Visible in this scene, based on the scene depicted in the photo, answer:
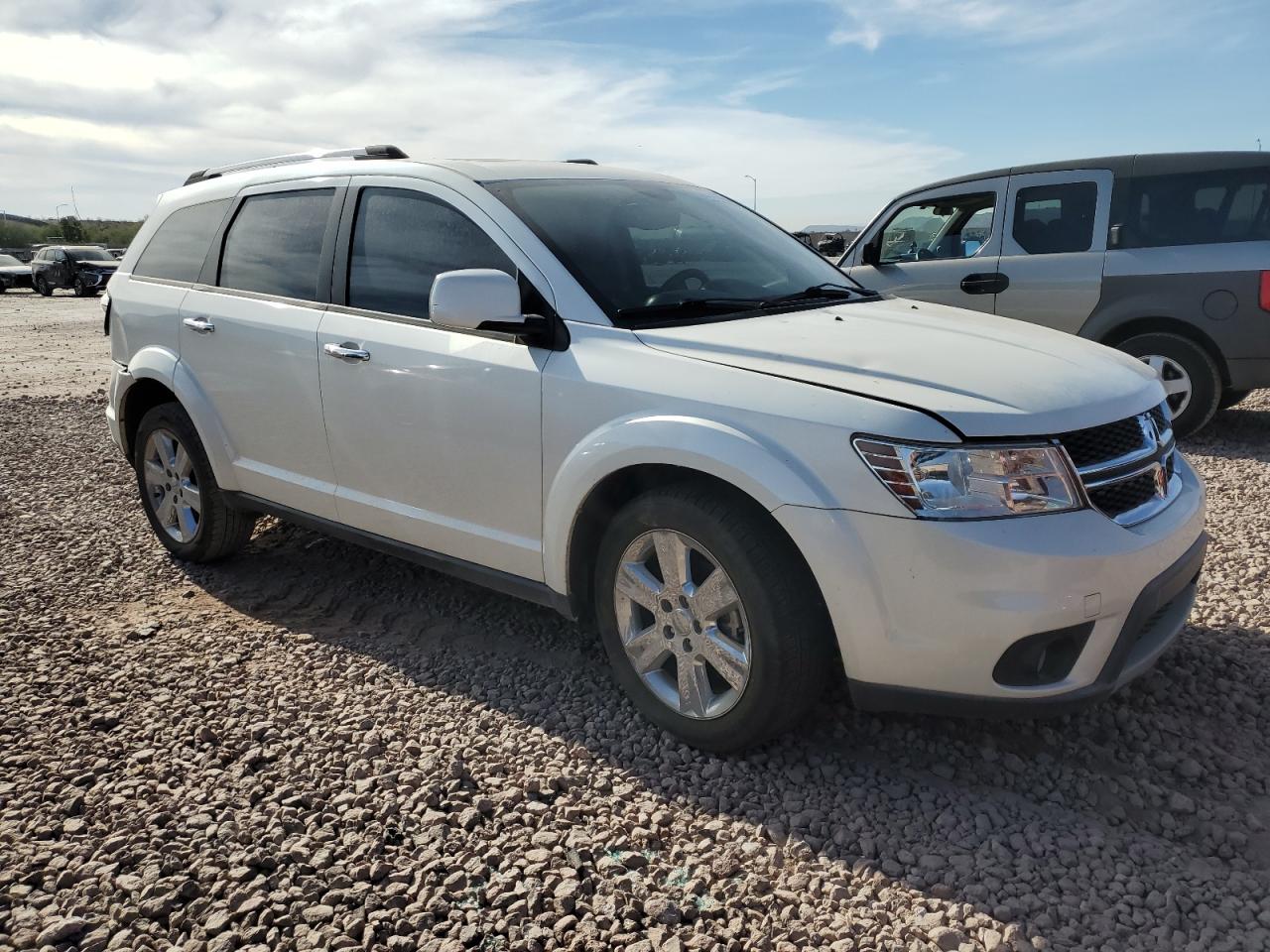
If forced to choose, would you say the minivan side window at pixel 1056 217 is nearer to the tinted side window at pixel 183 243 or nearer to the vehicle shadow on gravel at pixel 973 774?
the vehicle shadow on gravel at pixel 973 774

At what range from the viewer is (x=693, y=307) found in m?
3.34

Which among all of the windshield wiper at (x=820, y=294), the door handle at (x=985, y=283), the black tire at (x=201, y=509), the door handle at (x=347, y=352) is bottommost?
the black tire at (x=201, y=509)

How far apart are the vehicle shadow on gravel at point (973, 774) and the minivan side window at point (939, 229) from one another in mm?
4486

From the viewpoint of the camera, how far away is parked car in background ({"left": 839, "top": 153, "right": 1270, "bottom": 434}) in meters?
6.59

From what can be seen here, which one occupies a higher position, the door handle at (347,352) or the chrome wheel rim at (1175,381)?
the door handle at (347,352)

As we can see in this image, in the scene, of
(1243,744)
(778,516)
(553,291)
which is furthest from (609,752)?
(1243,744)

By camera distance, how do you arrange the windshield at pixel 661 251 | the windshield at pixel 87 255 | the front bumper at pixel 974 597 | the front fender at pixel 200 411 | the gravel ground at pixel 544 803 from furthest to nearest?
the windshield at pixel 87 255 → the front fender at pixel 200 411 → the windshield at pixel 661 251 → the front bumper at pixel 974 597 → the gravel ground at pixel 544 803

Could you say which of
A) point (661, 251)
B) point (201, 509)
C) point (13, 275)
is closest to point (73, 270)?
point (13, 275)

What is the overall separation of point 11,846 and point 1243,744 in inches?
142

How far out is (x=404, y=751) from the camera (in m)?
3.14

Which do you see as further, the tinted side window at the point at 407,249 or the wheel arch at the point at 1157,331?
the wheel arch at the point at 1157,331

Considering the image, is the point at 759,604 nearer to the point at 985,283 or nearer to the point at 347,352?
the point at 347,352

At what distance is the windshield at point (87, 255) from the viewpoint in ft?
99.4

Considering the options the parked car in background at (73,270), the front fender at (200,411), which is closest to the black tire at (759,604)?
the front fender at (200,411)
